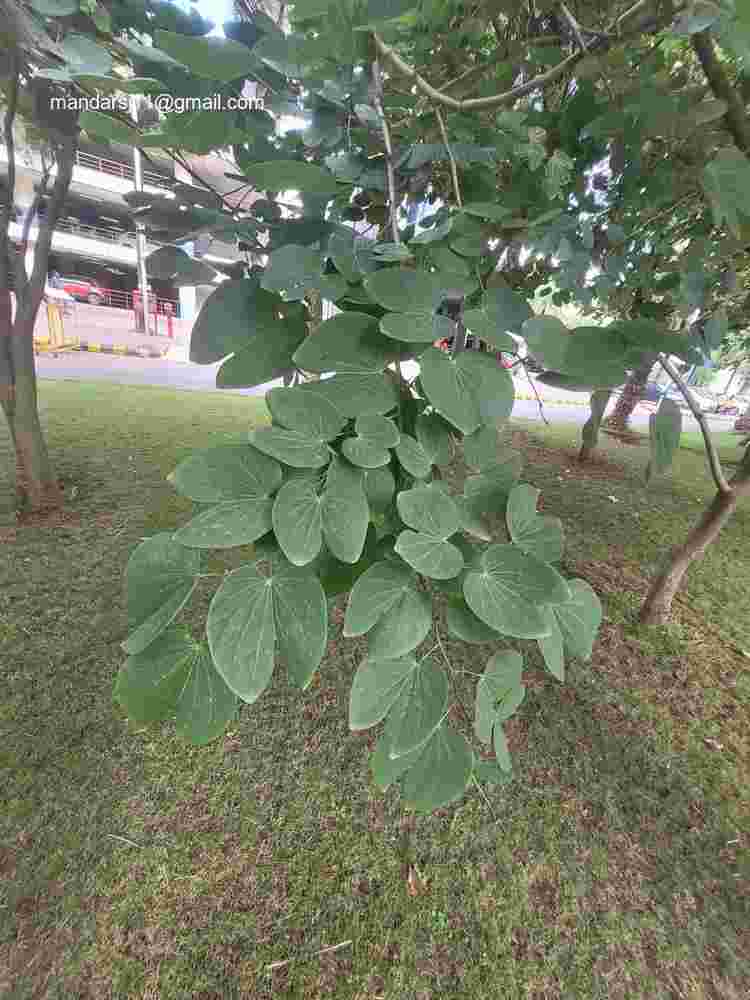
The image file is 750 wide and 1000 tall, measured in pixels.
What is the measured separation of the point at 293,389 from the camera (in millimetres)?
333

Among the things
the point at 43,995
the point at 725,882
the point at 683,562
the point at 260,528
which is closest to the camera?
the point at 260,528

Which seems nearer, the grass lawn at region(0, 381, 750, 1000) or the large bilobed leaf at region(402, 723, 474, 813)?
the large bilobed leaf at region(402, 723, 474, 813)

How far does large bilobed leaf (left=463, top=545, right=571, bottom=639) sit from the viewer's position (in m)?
0.33

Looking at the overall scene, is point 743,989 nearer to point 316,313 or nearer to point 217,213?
point 316,313

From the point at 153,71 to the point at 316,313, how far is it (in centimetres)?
27

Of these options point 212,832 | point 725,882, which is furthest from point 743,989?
point 212,832

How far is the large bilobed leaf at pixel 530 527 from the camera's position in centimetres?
42

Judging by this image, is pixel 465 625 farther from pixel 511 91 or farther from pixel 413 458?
pixel 511 91

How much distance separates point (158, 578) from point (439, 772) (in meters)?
0.30

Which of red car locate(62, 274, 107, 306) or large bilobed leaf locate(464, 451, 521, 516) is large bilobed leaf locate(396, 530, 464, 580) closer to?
large bilobed leaf locate(464, 451, 521, 516)

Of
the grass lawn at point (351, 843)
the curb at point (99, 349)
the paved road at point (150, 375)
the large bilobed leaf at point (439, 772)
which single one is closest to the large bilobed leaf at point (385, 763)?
the large bilobed leaf at point (439, 772)

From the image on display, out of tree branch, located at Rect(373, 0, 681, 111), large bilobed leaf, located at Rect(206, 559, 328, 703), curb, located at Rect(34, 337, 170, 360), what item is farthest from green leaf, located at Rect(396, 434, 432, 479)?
curb, located at Rect(34, 337, 170, 360)

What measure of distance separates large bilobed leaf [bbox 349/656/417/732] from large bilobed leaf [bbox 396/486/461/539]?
0.37 ft

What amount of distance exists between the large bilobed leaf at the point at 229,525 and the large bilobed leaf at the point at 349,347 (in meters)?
0.12
